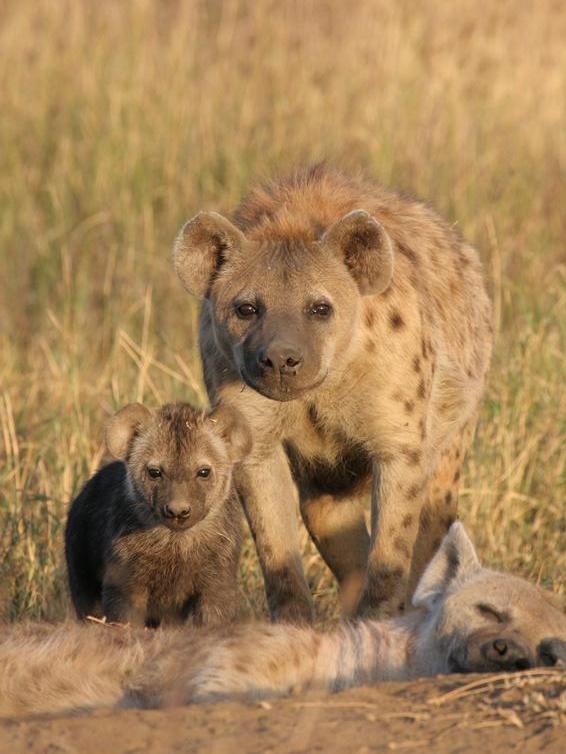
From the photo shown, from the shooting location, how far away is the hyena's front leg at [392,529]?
16.0ft

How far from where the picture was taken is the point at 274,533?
498 centimetres

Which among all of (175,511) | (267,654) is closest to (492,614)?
(267,654)

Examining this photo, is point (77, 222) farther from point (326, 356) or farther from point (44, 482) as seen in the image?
point (326, 356)

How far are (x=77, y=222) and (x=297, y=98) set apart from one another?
1.85 metres

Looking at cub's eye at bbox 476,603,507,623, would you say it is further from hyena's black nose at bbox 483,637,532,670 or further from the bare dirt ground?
the bare dirt ground

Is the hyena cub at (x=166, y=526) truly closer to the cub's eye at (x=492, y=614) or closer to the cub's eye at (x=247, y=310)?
the cub's eye at (x=247, y=310)

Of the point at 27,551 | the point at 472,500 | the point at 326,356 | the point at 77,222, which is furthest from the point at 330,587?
the point at 77,222

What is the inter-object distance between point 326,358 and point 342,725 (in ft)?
5.36

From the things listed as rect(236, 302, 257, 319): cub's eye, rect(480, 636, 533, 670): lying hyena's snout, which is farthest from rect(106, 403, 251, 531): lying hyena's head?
rect(480, 636, 533, 670): lying hyena's snout

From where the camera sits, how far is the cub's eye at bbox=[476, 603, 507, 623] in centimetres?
384

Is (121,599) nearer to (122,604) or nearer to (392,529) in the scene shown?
(122,604)

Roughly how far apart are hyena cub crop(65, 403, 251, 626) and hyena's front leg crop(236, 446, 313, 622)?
87 mm

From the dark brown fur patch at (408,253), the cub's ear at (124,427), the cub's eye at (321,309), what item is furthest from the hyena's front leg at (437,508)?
the cub's ear at (124,427)

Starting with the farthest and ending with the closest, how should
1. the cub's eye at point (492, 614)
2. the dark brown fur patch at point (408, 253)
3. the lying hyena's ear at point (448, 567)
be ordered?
the dark brown fur patch at point (408, 253) → the lying hyena's ear at point (448, 567) → the cub's eye at point (492, 614)
